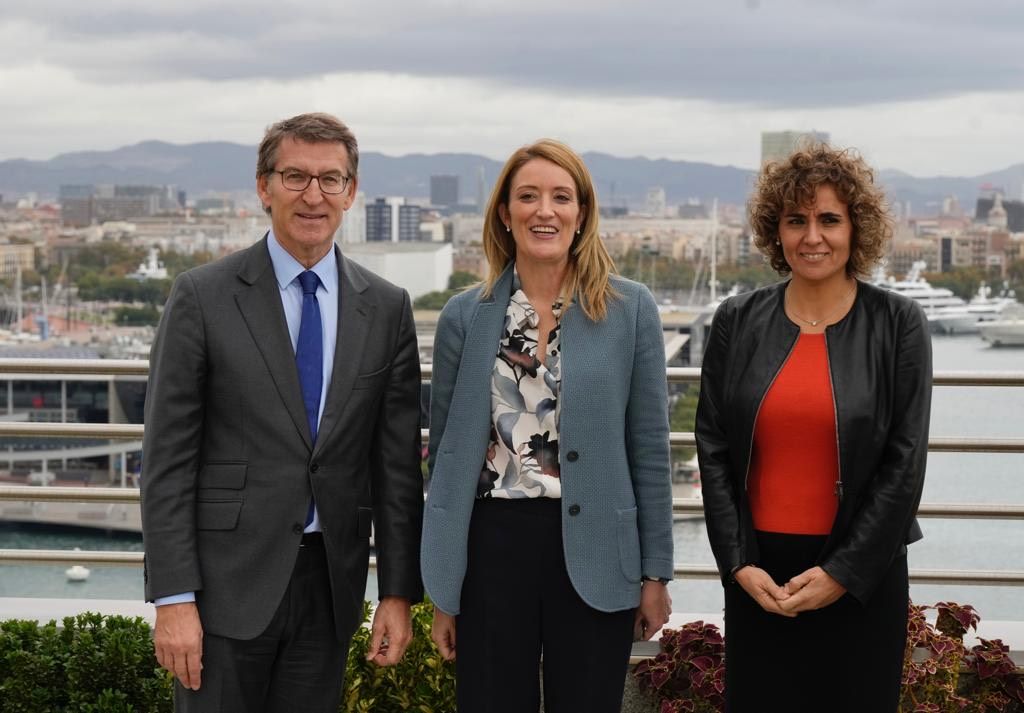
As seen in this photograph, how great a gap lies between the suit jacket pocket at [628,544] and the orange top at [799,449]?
298 millimetres

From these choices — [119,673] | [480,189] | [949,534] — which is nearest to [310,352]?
[119,673]

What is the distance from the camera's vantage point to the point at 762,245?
9.29ft

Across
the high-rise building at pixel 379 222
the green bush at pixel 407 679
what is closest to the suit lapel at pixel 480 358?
the green bush at pixel 407 679

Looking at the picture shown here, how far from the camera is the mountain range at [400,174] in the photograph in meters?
91.9

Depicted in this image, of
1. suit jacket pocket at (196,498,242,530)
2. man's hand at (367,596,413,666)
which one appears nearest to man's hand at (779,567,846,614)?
man's hand at (367,596,413,666)

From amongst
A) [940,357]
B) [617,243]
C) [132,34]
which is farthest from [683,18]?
[940,357]

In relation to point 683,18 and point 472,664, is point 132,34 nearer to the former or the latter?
point 683,18

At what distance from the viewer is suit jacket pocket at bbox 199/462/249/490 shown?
8.26 ft

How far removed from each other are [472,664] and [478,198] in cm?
9878

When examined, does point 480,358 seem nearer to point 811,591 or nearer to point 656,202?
point 811,591

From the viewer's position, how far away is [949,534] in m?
35.5

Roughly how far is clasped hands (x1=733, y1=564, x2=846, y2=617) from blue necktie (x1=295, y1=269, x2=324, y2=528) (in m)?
0.98

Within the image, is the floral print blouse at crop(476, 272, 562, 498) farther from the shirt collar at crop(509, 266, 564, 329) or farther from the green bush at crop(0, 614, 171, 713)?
the green bush at crop(0, 614, 171, 713)

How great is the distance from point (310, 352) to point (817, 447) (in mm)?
1115
